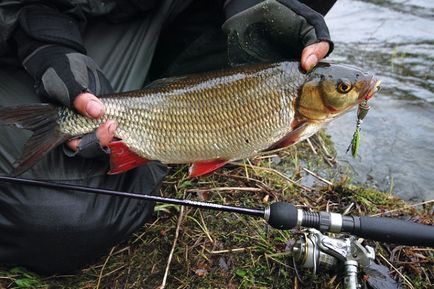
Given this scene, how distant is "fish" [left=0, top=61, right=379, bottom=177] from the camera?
2.45 metres

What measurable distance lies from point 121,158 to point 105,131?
0.18 m

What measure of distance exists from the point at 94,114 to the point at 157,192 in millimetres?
701

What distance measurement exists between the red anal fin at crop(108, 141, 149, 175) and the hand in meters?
0.05

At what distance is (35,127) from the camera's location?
246 centimetres

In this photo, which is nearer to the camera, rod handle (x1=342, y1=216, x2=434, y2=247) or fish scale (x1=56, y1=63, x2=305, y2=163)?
rod handle (x1=342, y1=216, x2=434, y2=247)

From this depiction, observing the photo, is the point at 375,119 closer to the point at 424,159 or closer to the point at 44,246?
the point at 424,159

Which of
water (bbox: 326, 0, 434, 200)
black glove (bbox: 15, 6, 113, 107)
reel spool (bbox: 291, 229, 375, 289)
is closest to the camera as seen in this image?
reel spool (bbox: 291, 229, 375, 289)

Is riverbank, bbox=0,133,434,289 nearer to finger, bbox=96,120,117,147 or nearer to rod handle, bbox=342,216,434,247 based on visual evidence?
rod handle, bbox=342,216,434,247

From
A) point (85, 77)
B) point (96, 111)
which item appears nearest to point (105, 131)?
point (96, 111)

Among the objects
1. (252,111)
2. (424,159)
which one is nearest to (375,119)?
(424,159)

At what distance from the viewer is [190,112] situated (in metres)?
2.54

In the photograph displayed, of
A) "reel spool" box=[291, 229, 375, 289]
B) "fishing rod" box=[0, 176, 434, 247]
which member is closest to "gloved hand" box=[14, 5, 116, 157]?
"fishing rod" box=[0, 176, 434, 247]

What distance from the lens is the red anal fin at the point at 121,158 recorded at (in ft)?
8.46

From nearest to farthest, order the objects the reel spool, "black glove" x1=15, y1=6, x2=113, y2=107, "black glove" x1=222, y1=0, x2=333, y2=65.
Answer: the reel spool
"black glove" x1=15, y1=6, x2=113, y2=107
"black glove" x1=222, y1=0, x2=333, y2=65
